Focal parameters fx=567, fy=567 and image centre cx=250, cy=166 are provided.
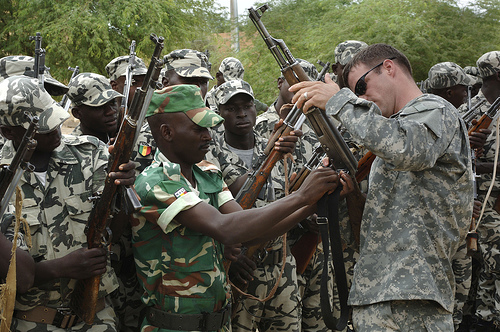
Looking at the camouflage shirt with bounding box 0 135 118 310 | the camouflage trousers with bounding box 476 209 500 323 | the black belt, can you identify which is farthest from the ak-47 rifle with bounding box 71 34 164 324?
the camouflage trousers with bounding box 476 209 500 323

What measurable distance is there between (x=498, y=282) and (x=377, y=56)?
4496 mm

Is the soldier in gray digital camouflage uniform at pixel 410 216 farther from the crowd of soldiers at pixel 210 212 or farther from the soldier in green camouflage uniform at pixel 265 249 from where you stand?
the soldier in green camouflage uniform at pixel 265 249

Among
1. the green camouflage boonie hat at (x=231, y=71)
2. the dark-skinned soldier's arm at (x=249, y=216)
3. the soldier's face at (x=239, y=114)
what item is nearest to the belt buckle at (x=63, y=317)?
the dark-skinned soldier's arm at (x=249, y=216)

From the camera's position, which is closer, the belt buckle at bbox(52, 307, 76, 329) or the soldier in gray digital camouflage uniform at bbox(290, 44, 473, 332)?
the soldier in gray digital camouflage uniform at bbox(290, 44, 473, 332)

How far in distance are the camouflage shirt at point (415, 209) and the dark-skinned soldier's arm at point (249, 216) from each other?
0.30 m

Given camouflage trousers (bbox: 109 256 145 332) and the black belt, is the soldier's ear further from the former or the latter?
camouflage trousers (bbox: 109 256 145 332)

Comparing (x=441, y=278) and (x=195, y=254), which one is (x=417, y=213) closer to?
(x=441, y=278)

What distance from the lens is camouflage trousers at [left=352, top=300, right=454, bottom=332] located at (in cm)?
307

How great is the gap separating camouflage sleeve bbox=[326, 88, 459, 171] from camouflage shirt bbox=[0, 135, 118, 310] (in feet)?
5.75

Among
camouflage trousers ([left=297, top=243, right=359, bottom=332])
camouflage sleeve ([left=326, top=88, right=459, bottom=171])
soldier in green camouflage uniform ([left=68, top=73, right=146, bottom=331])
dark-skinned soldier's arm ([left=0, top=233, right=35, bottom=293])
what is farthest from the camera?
camouflage trousers ([left=297, top=243, right=359, bottom=332])

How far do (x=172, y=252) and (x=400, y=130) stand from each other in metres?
1.48

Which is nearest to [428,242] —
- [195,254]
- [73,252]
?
[195,254]

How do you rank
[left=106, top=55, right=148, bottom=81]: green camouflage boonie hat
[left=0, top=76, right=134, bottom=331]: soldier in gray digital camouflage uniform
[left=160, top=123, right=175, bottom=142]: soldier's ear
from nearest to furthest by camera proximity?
[left=0, top=76, right=134, bottom=331]: soldier in gray digital camouflage uniform, [left=160, top=123, right=175, bottom=142]: soldier's ear, [left=106, top=55, right=148, bottom=81]: green camouflage boonie hat

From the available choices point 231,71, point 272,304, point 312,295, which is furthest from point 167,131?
point 231,71
